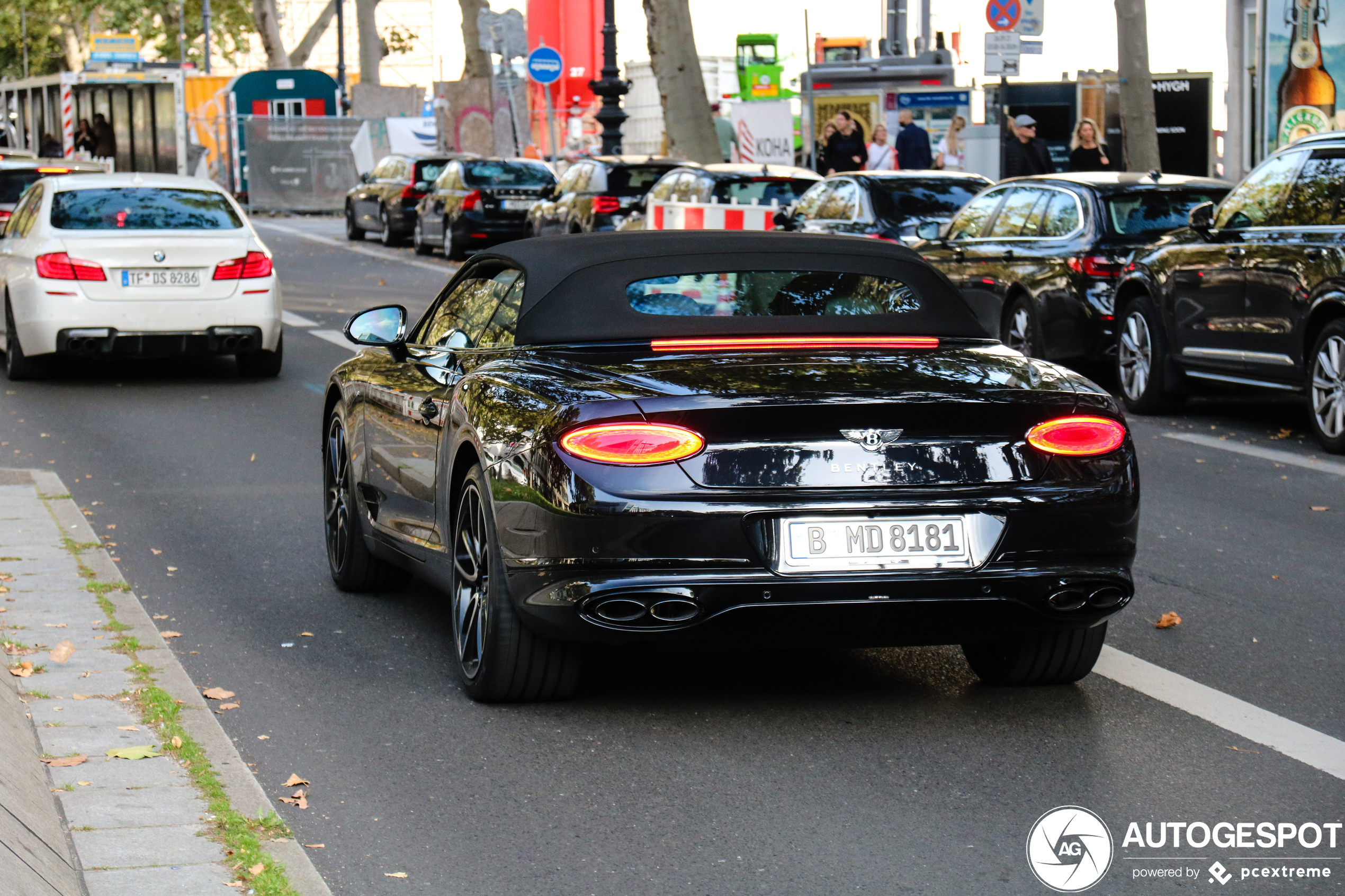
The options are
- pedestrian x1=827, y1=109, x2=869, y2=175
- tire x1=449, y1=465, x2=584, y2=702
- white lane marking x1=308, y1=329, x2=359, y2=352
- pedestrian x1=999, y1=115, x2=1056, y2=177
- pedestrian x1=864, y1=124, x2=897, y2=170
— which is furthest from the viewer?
pedestrian x1=864, y1=124, x2=897, y2=170

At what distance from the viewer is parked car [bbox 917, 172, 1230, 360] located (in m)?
14.5

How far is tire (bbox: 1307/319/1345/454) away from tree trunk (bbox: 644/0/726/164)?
68.4 feet

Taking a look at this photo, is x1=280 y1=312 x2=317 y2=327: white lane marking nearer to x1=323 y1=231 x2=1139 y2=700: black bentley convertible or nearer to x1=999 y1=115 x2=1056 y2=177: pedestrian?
x1=999 y1=115 x2=1056 y2=177: pedestrian

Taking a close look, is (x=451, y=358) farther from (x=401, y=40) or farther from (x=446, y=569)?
(x=401, y=40)

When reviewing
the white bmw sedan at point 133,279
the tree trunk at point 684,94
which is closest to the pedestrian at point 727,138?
the tree trunk at point 684,94

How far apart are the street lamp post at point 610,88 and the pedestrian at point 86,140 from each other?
11669mm

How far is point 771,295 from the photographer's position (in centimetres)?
621

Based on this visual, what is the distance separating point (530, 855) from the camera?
454 cm

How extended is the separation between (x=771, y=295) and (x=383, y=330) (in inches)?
61.2

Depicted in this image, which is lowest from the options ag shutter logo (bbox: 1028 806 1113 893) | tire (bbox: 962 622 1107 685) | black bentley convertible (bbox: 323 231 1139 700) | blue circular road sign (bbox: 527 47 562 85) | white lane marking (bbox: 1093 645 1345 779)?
white lane marking (bbox: 1093 645 1345 779)

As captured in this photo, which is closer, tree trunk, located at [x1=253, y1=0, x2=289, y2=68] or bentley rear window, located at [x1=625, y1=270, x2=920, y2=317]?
bentley rear window, located at [x1=625, y1=270, x2=920, y2=317]

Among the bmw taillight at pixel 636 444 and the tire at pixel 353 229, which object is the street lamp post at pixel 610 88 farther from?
the bmw taillight at pixel 636 444

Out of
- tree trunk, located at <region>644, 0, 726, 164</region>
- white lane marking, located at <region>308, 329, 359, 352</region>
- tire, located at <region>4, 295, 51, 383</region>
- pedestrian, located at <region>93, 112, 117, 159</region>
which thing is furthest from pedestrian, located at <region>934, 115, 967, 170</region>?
pedestrian, located at <region>93, 112, 117, 159</region>

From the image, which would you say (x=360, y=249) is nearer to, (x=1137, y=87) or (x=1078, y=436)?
(x=1137, y=87)
